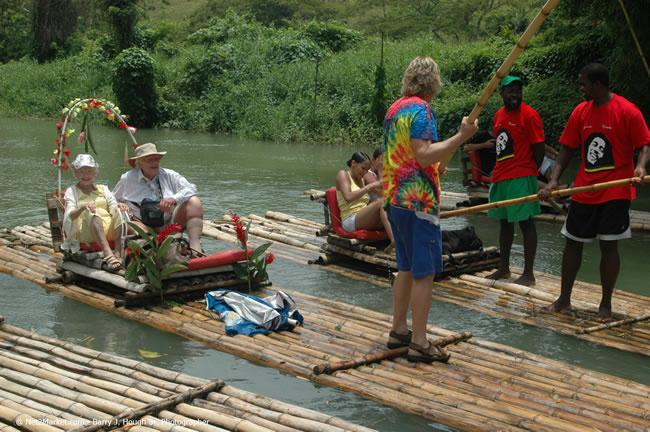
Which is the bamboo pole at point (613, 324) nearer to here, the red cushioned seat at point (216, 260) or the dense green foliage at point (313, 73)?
the red cushioned seat at point (216, 260)

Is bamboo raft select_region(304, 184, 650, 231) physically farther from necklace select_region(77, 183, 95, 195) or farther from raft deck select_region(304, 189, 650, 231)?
necklace select_region(77, 183, 95, 195)

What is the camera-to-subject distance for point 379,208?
7.50 meters

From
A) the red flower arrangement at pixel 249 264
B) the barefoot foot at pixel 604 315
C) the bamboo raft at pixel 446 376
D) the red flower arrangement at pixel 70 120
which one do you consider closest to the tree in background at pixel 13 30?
the red flower arrangement at pixel 70 120

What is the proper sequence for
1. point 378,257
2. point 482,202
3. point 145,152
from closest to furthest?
point 145,152 < point 378,257 < point 482,202

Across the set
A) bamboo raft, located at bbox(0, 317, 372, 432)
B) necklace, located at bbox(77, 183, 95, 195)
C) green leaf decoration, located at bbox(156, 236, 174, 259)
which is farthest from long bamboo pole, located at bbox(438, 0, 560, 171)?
necklace, located at bbox(77, 183, 95, 195)

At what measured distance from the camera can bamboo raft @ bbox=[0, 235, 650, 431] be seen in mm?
3988

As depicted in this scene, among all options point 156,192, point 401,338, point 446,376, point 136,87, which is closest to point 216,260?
point 156,192

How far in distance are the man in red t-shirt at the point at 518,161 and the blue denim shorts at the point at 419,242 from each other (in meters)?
2.07

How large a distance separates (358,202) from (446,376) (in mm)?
3495

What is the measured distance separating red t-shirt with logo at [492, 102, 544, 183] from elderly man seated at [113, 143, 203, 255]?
286 cm

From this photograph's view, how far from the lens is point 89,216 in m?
6.84

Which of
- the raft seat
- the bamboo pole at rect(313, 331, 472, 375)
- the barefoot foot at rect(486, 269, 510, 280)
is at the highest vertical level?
the raft seat

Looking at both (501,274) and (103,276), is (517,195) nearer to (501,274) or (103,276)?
(501,274)

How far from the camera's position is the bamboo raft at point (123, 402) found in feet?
12.4
